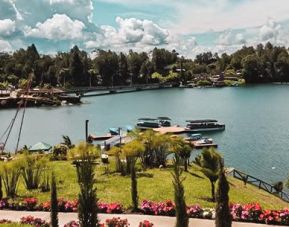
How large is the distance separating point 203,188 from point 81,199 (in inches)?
783

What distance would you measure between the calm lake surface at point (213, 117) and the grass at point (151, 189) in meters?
11.1

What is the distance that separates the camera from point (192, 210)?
977 inches

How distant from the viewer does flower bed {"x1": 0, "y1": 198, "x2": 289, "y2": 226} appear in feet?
77.8

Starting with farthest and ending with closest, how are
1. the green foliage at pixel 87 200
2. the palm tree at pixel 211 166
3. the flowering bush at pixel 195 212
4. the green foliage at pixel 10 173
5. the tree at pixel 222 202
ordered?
the green foliage at pixel 10 173 < the palm tree at pixel 211 166 < the flowering bush at pixel 195 212 < the tree at pixel 222 202 < the green foliage at pixel 87 200

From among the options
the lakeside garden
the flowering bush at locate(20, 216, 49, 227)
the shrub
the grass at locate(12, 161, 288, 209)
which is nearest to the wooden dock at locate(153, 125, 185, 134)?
the lakeside garden

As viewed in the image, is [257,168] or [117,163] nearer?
[117,163]

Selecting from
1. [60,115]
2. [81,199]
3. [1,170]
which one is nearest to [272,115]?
[60,115]

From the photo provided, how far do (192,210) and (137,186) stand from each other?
10275 millimetres

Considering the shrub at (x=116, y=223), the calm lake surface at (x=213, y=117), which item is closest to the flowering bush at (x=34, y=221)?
the shrub at (x=116, y=223)

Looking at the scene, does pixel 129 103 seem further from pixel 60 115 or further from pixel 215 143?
pixel 215 143

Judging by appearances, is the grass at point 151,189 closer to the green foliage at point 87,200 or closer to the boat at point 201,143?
the green foliage at point 87,200

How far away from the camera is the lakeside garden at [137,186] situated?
1931 centimetres

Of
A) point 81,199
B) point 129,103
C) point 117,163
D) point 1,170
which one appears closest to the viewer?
point 81,199

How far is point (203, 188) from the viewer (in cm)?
3528
